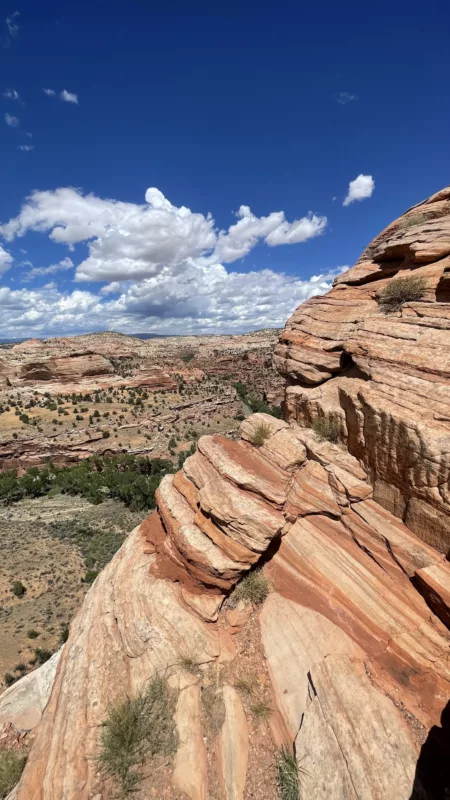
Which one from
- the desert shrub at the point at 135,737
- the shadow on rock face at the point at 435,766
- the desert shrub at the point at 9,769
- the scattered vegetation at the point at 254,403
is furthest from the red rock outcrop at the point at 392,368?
the scattered vegetation at the point at 254,403

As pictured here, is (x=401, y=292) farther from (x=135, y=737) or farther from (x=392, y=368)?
(x=135, y=737)

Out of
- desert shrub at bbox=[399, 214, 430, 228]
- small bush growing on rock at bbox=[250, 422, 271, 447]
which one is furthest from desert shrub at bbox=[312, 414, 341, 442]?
desert shrub at bbox=[399, 214, 430, 228]

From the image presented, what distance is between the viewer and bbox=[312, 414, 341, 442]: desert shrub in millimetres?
10852

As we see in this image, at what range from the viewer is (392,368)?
9.84 m

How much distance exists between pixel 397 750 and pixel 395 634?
1.93 metres

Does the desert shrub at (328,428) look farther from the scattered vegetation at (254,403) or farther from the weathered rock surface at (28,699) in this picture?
the scattered vegetation at (254,403)

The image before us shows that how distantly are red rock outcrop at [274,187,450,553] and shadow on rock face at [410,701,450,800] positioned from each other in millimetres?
3399

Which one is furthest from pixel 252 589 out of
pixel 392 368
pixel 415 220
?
pixel 415 220

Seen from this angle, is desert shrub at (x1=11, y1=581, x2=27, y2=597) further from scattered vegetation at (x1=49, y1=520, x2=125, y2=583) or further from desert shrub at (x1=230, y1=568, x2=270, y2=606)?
desert shrub at (x1=230, y1=568, x2=270, y2=606)

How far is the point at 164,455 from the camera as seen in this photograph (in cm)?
4338

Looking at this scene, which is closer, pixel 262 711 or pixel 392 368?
pixel 262 711

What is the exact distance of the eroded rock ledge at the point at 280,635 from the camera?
23.4 ft

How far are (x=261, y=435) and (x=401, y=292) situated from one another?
6724 millimetres

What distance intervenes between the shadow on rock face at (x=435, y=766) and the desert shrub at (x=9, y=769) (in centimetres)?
998
